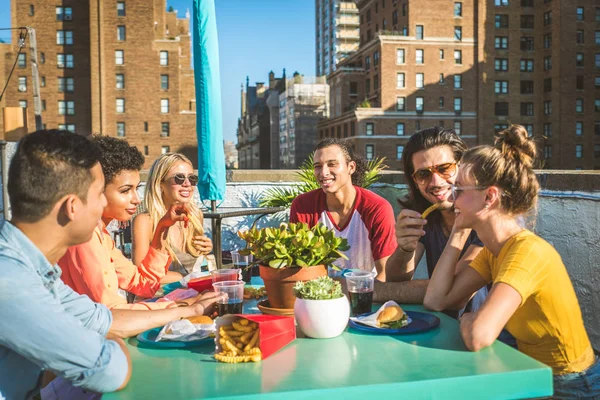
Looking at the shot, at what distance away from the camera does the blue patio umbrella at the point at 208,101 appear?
4.70 metres

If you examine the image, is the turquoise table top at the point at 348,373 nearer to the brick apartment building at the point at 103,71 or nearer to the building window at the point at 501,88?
the brick apartment building at the point at 103,71

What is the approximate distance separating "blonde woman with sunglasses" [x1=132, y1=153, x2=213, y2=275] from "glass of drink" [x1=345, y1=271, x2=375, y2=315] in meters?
1.71

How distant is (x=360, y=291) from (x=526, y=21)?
223 ft

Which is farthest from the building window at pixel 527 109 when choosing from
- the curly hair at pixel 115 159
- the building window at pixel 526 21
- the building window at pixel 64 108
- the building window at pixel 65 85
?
the curly hair at pixel 115 159

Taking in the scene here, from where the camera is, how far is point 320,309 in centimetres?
207

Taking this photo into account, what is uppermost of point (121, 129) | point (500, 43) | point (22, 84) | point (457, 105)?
point (500, 43)

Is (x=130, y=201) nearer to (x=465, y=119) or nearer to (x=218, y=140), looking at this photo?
(x=218, y=140)

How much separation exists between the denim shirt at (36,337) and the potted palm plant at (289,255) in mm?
749

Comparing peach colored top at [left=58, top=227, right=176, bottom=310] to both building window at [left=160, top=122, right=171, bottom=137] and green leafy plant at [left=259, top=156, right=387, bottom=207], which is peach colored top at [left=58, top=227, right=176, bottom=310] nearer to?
green leafy plant at [left=259, top=156, right=387, bottom=207]

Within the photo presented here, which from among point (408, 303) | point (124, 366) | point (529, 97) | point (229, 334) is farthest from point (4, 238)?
point (529, 97)

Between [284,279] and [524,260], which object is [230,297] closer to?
[284,279]

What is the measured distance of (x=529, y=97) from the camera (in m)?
62.0

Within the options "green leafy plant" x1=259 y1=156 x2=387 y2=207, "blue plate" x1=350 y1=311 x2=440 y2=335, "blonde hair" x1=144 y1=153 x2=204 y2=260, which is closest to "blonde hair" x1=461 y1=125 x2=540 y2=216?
"blue plate" x1=350 y1=311 x2=440 y2=335

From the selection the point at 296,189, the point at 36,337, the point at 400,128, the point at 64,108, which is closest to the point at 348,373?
the point at 36,337
